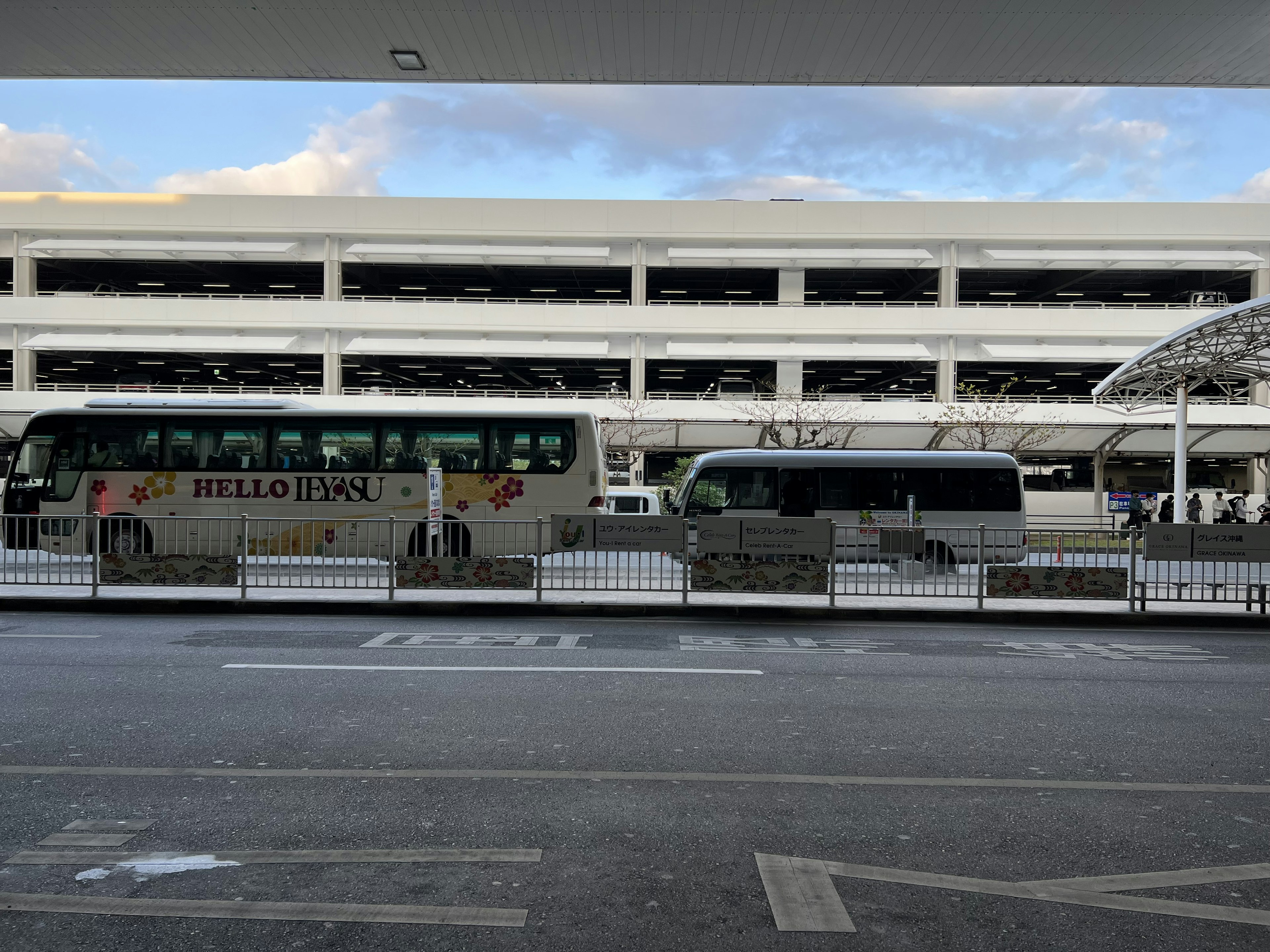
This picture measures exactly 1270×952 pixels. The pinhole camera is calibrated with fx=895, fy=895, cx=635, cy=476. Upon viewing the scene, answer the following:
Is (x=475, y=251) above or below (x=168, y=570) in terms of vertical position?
above

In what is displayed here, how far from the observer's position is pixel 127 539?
13.4 meters

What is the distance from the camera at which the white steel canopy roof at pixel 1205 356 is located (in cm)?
1898

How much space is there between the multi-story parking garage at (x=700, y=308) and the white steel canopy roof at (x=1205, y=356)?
615 inches

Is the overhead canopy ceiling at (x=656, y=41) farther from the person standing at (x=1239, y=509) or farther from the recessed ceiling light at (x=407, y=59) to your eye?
the person standing at (x=1239, y=509)

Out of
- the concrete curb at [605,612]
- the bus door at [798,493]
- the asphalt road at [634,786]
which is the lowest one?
the asphalt road at [634,786]

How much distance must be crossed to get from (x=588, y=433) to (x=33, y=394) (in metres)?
34.4

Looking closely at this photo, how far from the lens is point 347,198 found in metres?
42.7

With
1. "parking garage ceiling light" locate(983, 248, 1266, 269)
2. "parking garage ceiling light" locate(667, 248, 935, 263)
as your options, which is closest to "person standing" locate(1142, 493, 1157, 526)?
"parking garage ceiling light" locate(983, 248, 1266, 269)

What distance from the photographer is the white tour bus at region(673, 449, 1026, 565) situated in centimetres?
1905

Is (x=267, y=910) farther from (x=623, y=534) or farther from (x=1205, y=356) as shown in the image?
(x=1205, y=356)

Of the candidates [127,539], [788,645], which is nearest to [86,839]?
[788,645]

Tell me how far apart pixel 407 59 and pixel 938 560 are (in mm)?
9353

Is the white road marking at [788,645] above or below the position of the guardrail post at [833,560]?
below

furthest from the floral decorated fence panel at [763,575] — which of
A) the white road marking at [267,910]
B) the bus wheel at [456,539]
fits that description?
the white road marking at [267,910]
